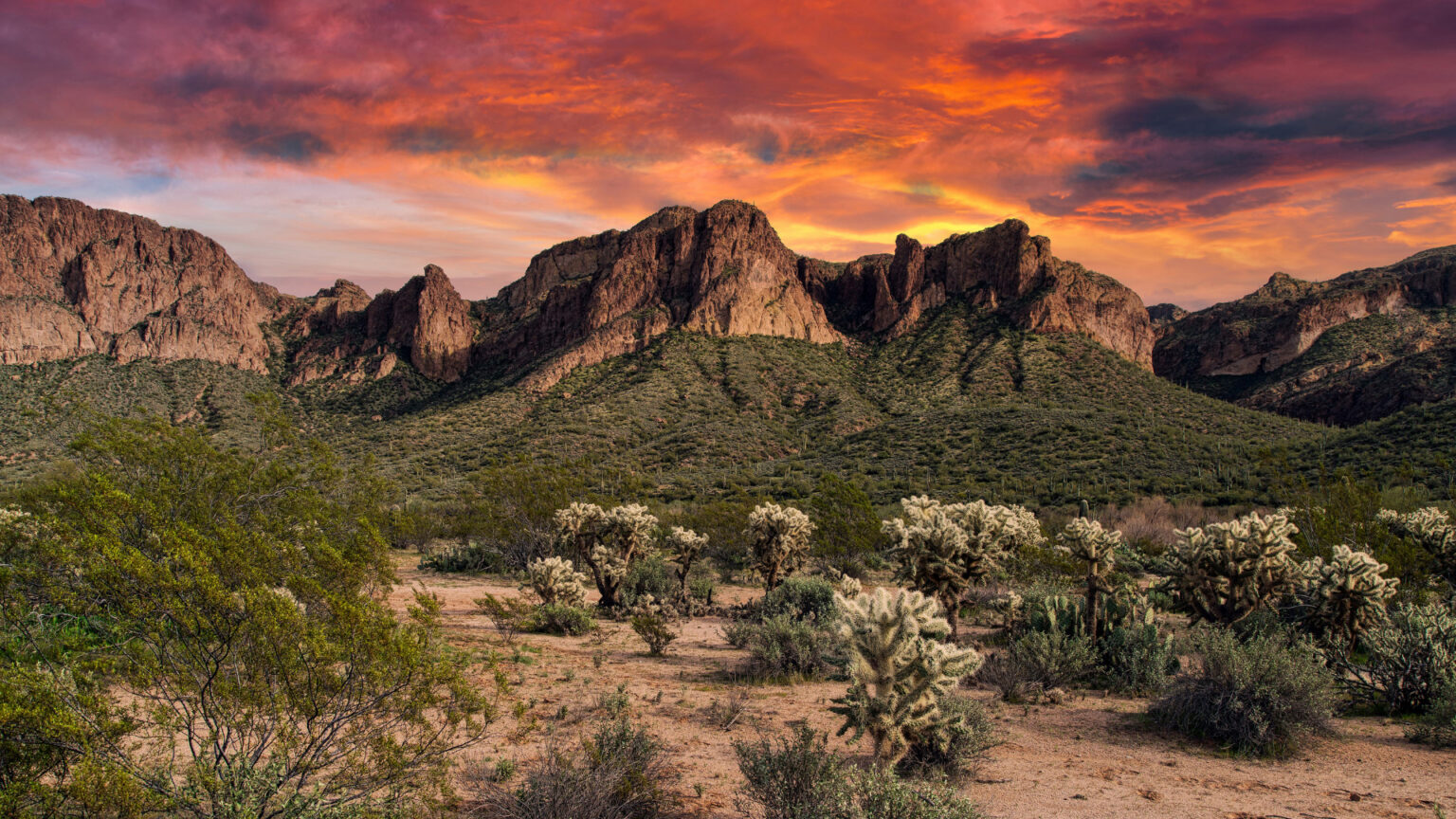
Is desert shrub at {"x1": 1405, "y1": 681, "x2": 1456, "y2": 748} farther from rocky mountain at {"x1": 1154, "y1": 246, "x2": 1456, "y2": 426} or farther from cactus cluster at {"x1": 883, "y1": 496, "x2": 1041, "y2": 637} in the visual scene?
rocky mountain at {"x1": 1154, "y1": 246, "x2": 1456, "y2": 426}

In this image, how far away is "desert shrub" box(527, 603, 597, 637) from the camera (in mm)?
13406

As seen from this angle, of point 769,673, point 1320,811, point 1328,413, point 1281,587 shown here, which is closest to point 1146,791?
point 1320,811

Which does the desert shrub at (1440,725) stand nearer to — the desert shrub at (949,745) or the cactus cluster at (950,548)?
the cactus cluster at (950,548)

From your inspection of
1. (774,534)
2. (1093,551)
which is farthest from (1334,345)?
(1093,551)

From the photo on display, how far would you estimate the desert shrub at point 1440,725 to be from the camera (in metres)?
6.59

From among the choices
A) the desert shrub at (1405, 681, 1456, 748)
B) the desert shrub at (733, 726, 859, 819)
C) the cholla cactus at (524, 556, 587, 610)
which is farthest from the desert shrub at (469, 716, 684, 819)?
the cholla cactus at (524, 556, 587, 610)

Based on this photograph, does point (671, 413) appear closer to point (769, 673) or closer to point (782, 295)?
point (782, 295)

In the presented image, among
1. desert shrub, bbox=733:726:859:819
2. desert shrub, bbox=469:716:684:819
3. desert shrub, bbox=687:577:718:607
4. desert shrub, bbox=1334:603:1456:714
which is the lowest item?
desert shrub, bbox=687:577:718:607

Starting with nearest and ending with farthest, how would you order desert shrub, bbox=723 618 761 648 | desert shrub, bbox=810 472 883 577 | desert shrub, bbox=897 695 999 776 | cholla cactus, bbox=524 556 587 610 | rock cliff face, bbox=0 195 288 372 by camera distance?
desert shrub, bbox=897 695 999 776
desert shrub, bbox=723 618 761 648
cholla cactus, bbox=524 556 587 610
desert shrub, bbox=810 472 883 577
rock cliff face, bbox=0 195 288 372

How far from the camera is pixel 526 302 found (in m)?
108

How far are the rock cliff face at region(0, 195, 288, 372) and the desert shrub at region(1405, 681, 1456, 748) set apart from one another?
99.6 meters

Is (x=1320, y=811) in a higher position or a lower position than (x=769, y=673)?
higher

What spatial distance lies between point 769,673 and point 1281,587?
8.27 metres

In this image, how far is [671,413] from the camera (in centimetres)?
5834
